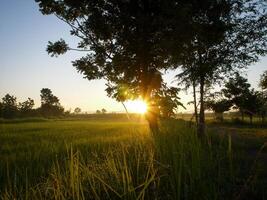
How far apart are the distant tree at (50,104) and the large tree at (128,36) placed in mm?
131525

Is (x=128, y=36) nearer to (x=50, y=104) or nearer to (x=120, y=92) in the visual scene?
(x=120, y=92)

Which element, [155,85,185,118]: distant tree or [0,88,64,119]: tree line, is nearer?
[155,85,185,118]: distant tree

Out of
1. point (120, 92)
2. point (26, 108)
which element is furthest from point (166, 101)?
point (26, 108)

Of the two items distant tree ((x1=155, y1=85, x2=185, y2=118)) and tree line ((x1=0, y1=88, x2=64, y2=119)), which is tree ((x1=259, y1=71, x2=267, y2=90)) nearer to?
distant tree ((x1=155, y1=85, x2=185, y2=118))

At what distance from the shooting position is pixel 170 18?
16.5 metres

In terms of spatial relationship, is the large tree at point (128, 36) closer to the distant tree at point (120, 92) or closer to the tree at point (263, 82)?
the distant tree at point (120, 92)

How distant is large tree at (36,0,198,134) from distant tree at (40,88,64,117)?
13152 centimetres

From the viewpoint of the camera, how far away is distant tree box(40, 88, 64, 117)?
148 metres

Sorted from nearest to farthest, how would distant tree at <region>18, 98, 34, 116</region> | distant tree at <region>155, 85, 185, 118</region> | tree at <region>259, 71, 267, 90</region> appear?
1. distant tree at <region>155, 85, 185, 118</region>
2. tree at <region>259, 71, 267, 90</region>
3. distant tree at <region>18, 98, 34, 116</region>

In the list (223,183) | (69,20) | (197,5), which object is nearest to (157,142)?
(223,183)

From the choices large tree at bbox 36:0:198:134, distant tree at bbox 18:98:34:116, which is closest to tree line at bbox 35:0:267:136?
large tree at bbox 36:0:198:134

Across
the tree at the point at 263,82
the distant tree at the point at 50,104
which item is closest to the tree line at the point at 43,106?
the distant tree at the point at 50,104

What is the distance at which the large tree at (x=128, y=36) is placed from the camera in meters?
16.6

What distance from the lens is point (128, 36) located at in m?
17.5
